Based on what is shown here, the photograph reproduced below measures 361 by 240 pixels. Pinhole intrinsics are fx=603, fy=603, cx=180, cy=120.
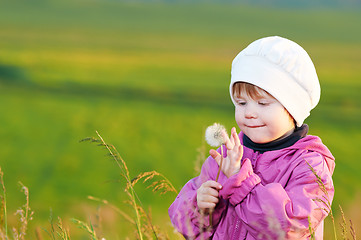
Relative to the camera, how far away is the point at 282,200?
237 centimetres

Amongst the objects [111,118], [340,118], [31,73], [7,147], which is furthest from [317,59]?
[7,147]

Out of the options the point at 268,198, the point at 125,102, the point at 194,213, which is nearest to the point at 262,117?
the point at 268,198

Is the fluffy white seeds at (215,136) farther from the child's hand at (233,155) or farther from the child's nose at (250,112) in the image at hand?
the child's nose at (250,112)

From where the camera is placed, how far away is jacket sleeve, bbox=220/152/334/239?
2377mm

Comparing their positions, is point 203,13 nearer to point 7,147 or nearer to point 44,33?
point 44,33

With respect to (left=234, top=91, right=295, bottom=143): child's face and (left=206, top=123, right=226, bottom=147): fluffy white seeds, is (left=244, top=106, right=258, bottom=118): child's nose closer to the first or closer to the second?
(left=234, top=91, right=295, bottom=143): child's face

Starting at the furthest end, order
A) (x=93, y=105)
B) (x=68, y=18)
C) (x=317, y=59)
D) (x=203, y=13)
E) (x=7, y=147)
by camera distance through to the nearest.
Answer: (x=203, y=13) < (x=68, y=18) < (x=317, y=59) < (x=93, y=105) < (x=7, y=147)

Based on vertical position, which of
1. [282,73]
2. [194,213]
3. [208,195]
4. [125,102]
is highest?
[282,73]

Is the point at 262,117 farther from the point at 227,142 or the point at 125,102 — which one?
the point at 125,102

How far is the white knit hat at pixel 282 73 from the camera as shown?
8.30 ft

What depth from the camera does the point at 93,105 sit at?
2730 cm

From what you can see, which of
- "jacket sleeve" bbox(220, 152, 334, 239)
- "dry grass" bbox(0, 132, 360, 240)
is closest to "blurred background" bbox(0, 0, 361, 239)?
"dry grass" bbox(0, 132, 360, 240)

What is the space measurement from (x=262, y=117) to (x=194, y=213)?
508 millimetres

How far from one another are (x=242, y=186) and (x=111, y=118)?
73.6 ft
